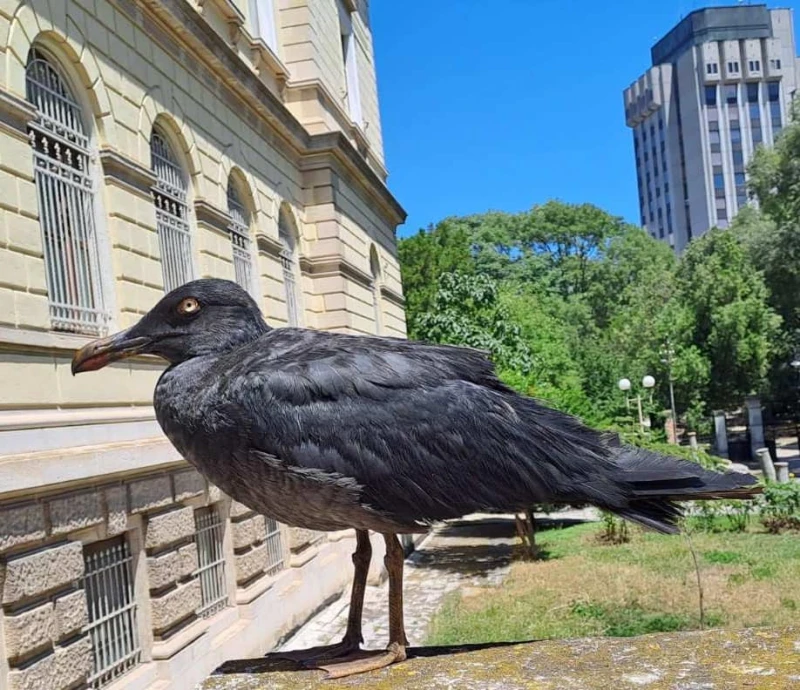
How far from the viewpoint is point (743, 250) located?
3142 centimetres

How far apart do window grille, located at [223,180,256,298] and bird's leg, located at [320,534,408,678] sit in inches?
352

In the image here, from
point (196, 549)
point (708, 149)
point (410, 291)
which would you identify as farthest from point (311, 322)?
point (708, 149)

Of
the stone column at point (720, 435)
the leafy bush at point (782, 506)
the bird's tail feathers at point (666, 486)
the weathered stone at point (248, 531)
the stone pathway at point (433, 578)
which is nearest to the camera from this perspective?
the bird's tail feathers at point (666, 486)

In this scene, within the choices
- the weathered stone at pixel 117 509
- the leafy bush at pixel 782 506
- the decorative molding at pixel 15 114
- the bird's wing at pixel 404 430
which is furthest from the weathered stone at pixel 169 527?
the leafy bush at pixel 782 506

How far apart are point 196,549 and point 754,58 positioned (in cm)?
8169

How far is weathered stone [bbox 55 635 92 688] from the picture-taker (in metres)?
6.33

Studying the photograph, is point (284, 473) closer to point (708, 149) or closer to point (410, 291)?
point (410, 291)

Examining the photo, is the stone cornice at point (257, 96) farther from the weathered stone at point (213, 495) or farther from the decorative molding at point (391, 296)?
the weathered stone at point (213, 495)

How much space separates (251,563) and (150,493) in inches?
117

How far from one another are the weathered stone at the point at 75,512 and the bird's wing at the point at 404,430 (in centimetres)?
431

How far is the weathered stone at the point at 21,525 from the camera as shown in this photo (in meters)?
5.83

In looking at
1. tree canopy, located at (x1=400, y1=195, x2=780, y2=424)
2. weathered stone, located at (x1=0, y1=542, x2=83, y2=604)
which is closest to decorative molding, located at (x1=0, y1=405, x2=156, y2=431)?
weathered stone, located at (x1=0, y1=542, x2=83, y2=604)

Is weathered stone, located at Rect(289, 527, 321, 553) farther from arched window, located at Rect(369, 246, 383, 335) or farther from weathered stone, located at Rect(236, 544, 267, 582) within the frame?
arched window, located at Rect(369, 246, 383, 335)

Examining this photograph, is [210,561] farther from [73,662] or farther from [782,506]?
[782,506]
